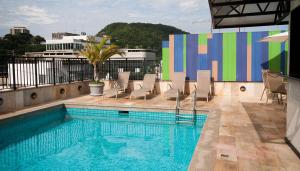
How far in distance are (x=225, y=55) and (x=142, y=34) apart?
241 feet

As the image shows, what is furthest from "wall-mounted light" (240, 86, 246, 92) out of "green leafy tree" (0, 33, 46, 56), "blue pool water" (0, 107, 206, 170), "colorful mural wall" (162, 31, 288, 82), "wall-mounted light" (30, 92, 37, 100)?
"green leafy tree" (0, 33, 46, 56)

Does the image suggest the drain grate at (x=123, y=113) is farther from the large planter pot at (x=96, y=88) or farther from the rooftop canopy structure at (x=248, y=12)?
the rooftop canopy structure at (x=248, y=12)

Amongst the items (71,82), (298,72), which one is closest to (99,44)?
(71,82)

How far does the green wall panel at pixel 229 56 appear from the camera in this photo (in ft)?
37.1

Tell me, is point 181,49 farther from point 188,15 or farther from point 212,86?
point 188,15

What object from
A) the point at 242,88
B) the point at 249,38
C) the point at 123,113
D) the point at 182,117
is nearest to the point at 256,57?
the point at 249,38

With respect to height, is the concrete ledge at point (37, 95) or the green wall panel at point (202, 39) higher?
the green wall panel at point (202, 39)

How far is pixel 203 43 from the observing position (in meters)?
11.6

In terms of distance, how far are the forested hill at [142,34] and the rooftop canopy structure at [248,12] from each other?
65.9m

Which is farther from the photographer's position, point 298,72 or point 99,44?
point 99,44

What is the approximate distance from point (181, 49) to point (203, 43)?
3.33ft

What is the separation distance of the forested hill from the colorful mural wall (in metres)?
64.5

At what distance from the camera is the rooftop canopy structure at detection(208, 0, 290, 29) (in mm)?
7016

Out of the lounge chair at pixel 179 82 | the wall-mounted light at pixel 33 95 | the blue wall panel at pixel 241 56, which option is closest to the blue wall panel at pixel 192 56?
the lounge chair at pixel 179 82
